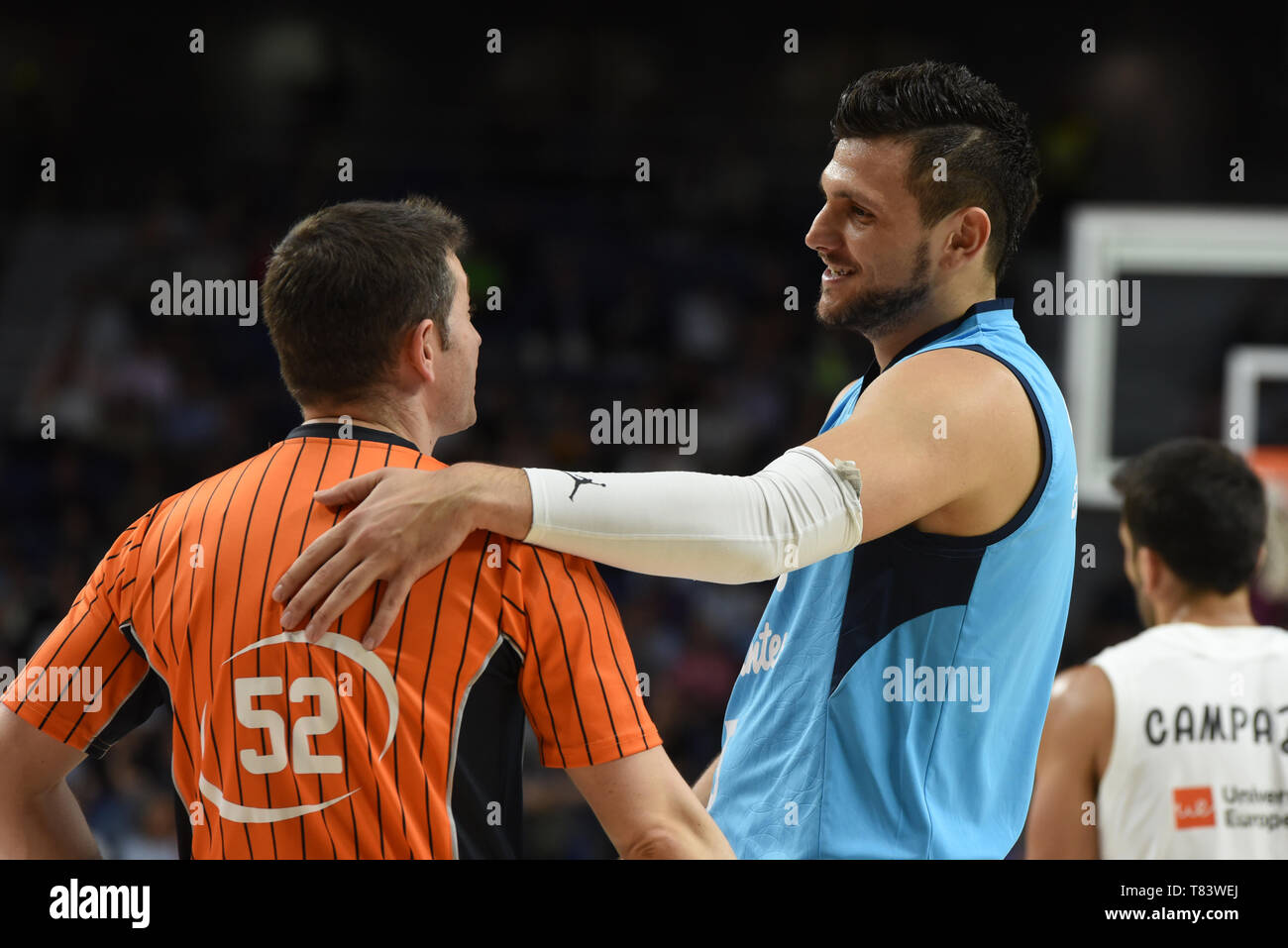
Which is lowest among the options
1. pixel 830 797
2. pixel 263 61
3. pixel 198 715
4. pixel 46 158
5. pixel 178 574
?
pixel 830 797

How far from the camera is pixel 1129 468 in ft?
11.6

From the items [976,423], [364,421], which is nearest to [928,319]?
[976,423]

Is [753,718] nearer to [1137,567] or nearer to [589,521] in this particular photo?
[589,521]

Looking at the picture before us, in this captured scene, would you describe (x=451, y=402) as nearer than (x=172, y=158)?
Yes

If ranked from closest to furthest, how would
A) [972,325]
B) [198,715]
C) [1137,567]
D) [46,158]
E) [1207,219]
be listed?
[198,715] → [972,325] → [1137,567] → [1207,219] → [46,158]

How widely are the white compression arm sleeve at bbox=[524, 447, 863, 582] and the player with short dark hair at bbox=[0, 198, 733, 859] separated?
115 millimetres

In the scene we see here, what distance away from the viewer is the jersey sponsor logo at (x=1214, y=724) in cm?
321

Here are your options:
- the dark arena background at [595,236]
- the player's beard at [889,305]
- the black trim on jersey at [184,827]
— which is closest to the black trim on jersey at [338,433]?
the black trim on jersey at [184,827]

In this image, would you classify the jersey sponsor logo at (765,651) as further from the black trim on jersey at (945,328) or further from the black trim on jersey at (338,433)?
the black trim on jersey at (338,433)

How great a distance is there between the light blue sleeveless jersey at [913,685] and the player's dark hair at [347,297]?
Result: 2.97 ft

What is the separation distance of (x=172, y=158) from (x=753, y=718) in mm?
9877

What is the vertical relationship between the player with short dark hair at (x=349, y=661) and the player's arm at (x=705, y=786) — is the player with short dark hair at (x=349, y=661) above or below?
above

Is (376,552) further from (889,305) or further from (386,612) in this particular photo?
(889,305)

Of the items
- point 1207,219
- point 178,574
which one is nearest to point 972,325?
point 178,574
